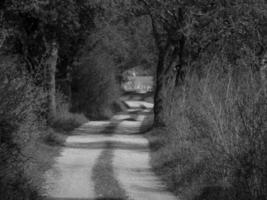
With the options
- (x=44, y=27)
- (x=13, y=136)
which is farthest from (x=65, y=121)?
(x=13, y=136)

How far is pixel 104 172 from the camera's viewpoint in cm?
1864

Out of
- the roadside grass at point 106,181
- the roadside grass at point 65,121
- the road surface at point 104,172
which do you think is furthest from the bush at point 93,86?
the roadside grass at point 106,181

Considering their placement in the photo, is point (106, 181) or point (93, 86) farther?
point (93, 86)

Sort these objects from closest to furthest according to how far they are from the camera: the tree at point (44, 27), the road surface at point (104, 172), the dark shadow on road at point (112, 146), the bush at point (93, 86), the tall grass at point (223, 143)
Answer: the tall grass at point (223, 143) < the road surface at point (104, 172) < the dark shadow on road at point (112, 146) < the tree at point (44, 27) < the bush at point (93, 86)

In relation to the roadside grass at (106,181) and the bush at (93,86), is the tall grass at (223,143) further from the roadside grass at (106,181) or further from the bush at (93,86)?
the bush at (93,86)

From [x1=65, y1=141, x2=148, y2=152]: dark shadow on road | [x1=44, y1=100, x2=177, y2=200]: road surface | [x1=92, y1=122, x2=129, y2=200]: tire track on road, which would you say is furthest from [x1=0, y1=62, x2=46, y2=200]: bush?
[x1=65, y1=141, x2=148, y2=152]: dark shadow on road

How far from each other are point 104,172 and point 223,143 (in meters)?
6.47

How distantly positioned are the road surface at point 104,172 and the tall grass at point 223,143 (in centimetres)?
66

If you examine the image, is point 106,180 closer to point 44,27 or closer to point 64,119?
point 44,27

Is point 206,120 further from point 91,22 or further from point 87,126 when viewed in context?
point 87,126

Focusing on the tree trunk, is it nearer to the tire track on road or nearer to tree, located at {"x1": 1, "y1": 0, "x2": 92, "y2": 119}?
tree, located at {"x1": 1, "y1": 0, "x2": 92, "y2": 119}

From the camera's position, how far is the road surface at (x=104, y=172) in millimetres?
15414

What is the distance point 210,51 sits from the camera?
93.1ft

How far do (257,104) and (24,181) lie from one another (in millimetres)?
4957
